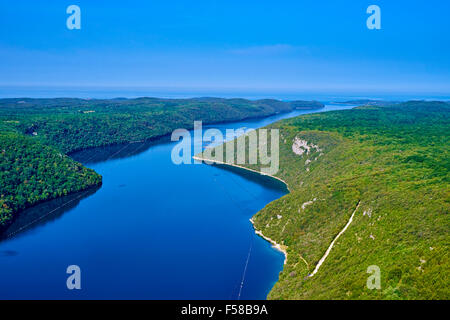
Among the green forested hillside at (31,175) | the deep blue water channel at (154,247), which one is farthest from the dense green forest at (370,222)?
the green forested hillside at (31,175)

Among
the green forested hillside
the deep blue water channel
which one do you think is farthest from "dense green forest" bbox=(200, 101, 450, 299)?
the green forested hillside

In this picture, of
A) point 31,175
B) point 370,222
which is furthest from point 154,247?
point 31,175

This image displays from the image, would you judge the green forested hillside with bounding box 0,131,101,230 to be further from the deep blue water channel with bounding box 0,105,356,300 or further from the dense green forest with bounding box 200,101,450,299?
the dense green forest with bounding box 200,101,450,299

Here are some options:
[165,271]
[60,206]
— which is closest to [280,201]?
[165,271]

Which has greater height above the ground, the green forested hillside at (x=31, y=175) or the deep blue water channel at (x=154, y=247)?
the green forested hillside at (x=31, y=175)

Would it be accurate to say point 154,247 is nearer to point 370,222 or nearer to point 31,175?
point 370,222

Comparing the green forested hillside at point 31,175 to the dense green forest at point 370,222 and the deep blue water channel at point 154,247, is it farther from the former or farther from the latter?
the dense green forest at point 370,222
